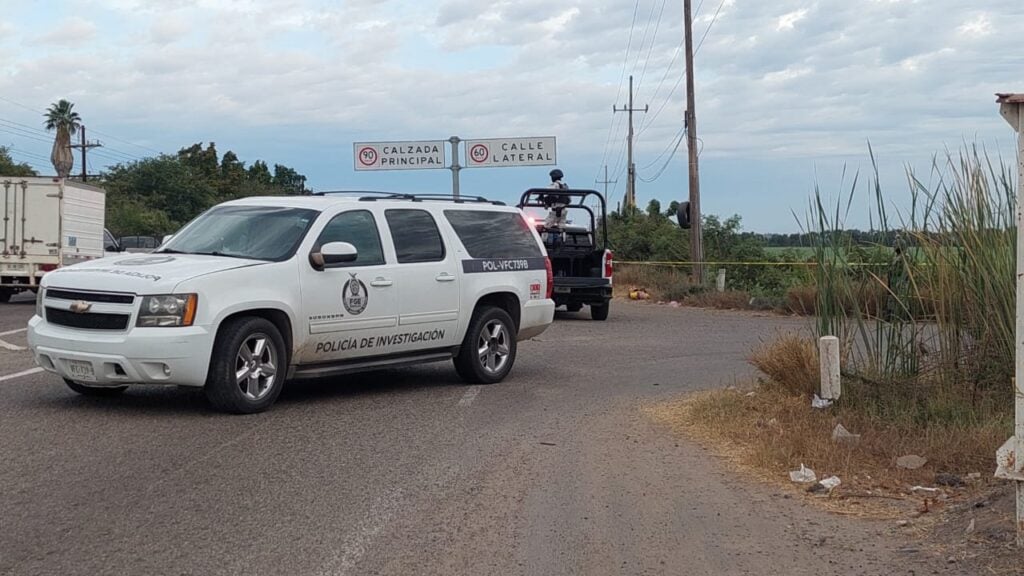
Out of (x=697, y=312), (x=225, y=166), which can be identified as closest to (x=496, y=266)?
(x=697, y=312)

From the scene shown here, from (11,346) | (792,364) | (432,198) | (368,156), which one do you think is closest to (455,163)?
(368,156)

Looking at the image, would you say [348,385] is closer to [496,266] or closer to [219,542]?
[496,266]

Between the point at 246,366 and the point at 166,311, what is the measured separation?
2.68 ft

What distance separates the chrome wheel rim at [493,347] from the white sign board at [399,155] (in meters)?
32.6

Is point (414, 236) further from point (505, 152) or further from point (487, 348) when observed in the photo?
point (505, 152)

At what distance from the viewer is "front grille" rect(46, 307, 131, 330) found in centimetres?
871

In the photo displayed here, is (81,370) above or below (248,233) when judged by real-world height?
below

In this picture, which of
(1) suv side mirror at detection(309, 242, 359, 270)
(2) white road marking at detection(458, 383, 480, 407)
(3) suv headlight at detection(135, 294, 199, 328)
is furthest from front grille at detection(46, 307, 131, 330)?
(2) white road marking at detection(458, 383, 480, 407)

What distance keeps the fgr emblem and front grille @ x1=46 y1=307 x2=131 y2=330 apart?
195 centimetres

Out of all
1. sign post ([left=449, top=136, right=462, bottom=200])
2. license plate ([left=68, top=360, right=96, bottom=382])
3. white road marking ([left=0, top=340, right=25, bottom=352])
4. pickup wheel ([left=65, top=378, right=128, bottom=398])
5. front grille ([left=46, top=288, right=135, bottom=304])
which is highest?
sign post ([left=449, top=136, right=462, bottom=200])

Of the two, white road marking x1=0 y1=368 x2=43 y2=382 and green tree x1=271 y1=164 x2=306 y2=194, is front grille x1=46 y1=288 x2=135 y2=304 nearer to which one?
white road marking x1=0 y1=368 x2=43 y2=382

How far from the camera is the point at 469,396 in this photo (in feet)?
A: 35.3

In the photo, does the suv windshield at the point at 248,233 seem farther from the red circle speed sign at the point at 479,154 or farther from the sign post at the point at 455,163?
the red circle speed sign at the point at 479,154

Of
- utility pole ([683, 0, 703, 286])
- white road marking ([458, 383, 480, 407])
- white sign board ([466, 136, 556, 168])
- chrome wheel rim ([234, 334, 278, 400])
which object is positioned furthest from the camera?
white sign board ([466, 136, 556, 168])
